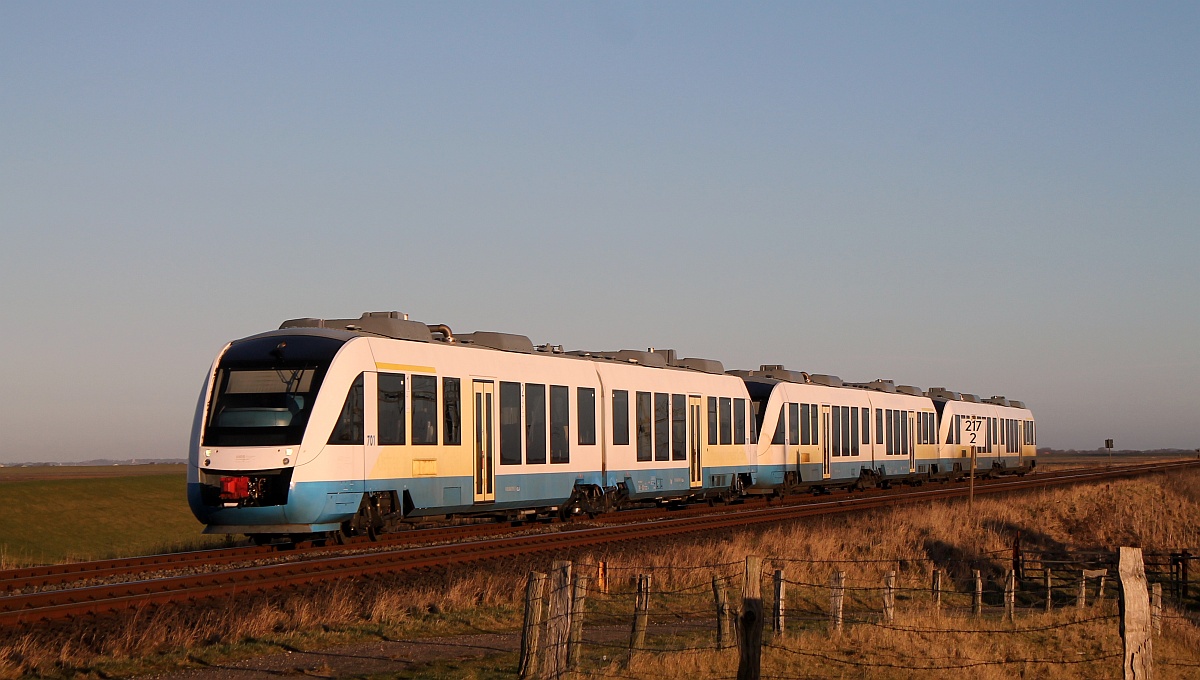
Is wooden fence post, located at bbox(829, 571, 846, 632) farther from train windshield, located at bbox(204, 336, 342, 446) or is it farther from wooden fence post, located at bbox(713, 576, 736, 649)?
train windshield, located at bbox(204, 336, 342, 446)

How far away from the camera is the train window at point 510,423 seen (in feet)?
81.0

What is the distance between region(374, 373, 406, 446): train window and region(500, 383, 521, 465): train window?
307 cm

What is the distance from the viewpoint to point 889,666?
13383 mm

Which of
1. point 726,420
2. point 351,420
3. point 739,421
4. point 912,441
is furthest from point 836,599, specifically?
point 912,441

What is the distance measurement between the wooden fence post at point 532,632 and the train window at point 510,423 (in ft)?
41.9

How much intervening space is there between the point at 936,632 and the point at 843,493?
31326 mm

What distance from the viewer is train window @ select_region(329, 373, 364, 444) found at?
2036cm

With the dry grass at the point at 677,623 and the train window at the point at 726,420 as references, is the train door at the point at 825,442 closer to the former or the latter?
the train window at the point at 726,420

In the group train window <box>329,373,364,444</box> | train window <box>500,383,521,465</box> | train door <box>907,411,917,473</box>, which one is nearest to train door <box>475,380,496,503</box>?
train window <box>500,383,521,465</box>

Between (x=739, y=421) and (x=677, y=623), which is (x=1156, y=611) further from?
(x=739, y=421)

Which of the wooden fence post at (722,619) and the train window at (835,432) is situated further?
the train window at (835,432)

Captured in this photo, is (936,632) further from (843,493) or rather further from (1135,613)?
(843,493)

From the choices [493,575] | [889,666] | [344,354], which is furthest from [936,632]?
[344,354]

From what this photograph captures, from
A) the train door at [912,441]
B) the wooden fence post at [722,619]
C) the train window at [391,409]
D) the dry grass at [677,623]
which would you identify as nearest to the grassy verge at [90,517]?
the train window at [391,409]
